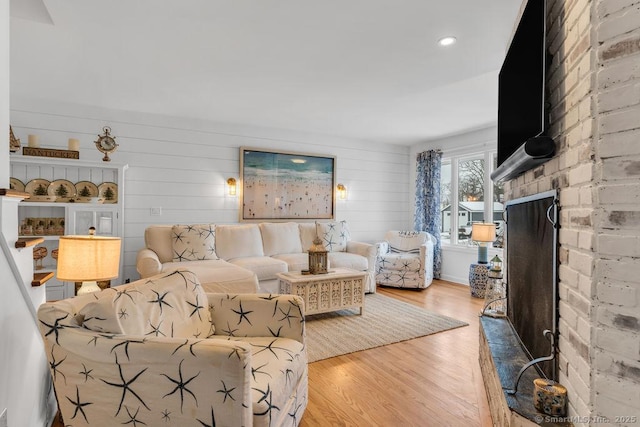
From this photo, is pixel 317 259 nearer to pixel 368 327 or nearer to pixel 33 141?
pixel 368 327

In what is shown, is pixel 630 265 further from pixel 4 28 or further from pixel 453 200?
pixel 453 200

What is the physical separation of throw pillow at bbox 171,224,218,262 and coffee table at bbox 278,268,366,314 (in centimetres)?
113

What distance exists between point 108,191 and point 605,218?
4.69m

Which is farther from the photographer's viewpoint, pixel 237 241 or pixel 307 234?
pixel 307 234

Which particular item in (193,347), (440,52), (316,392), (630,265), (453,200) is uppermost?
(440,52)

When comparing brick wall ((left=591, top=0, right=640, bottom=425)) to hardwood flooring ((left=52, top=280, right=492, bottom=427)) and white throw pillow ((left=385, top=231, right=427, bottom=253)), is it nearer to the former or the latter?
hardwood flooring ((left=52, top=280, right=492, bottom=427))

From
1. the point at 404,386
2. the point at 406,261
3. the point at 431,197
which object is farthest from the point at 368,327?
the point at 431,197

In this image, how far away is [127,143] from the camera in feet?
14.3

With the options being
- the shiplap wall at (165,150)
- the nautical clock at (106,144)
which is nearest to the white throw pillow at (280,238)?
the shiplap wall at (165,150)

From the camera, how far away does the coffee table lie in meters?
3.48

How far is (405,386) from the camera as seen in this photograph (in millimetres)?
2316

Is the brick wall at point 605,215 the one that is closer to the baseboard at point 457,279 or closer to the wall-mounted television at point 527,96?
the wall-mounted television at point 527,96

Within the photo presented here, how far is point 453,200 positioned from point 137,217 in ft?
15.7

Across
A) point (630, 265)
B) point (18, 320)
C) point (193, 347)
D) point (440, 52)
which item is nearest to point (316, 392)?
point (193, 347)
